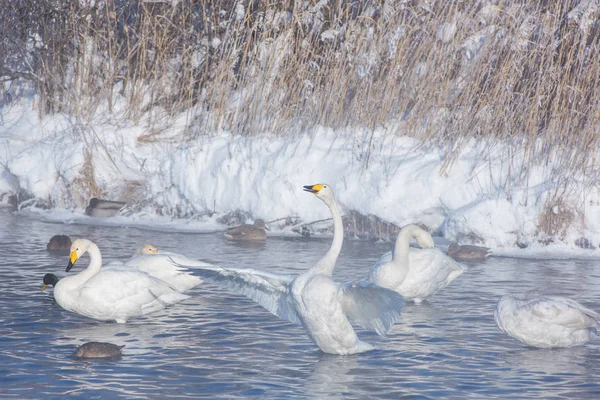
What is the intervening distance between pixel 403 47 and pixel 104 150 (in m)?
4.76

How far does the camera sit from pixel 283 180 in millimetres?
12711

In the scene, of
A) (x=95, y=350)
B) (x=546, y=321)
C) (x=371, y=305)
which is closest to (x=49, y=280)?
(x=95, y=350)

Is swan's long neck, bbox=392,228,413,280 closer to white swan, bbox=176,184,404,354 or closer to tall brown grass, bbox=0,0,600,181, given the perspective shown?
white swan, bbox=176,184,404,354

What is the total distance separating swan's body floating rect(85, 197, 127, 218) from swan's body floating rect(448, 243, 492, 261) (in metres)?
5.06

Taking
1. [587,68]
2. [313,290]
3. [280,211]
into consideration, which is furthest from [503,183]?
[313,290]

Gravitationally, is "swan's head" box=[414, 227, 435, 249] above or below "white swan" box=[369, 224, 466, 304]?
above

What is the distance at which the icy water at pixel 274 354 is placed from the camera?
18.8ft

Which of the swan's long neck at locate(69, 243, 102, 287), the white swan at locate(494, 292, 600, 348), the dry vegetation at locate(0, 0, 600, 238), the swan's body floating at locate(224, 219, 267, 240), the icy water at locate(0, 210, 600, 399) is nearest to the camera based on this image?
the icy water at locate(0, 210, 600, 399)

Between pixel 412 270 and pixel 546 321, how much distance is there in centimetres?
181

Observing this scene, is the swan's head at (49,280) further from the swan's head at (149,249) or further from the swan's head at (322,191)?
the swan's head at (322,191)

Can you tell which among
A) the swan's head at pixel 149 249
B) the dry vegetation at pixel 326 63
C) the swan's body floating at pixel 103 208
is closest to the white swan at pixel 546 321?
the swan's head at pixel 149 249

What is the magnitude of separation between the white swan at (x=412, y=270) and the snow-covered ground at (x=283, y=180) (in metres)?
2.53

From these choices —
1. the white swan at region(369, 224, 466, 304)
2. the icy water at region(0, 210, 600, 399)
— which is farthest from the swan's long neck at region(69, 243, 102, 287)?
the white swan at region(369, 224, 466, 304)

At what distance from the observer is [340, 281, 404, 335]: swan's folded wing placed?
614 cm
